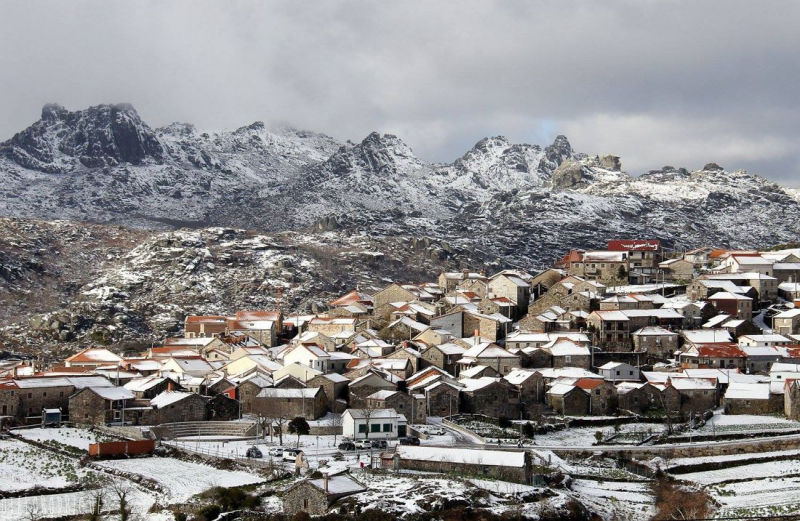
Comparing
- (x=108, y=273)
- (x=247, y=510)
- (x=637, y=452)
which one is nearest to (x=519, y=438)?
(x=637, y=452)

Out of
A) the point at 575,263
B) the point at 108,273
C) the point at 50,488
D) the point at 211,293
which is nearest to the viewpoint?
the point at 50,488

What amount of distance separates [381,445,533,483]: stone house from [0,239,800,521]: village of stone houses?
0.37ft

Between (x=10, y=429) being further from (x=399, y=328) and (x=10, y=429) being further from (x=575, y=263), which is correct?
(x=575, y=263)

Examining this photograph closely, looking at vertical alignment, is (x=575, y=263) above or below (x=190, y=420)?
above

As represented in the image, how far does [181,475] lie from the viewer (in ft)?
194

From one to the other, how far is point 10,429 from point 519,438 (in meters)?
33.1

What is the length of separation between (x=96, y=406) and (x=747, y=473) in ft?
136

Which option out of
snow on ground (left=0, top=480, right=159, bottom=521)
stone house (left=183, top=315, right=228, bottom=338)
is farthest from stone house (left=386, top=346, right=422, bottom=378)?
stone house (left=183, top=315, right=228, bottom=338)

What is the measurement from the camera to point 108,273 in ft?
583

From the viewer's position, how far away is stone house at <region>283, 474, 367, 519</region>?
5153 cm

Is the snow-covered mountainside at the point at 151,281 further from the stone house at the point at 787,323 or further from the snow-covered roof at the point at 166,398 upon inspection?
the stone house at the point at 787,323

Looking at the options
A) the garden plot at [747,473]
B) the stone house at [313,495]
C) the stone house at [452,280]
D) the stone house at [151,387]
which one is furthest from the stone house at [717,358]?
the stone house at [313,495]

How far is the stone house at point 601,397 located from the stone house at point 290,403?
18.9 metres

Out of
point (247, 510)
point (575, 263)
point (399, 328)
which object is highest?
point (575, 263)
